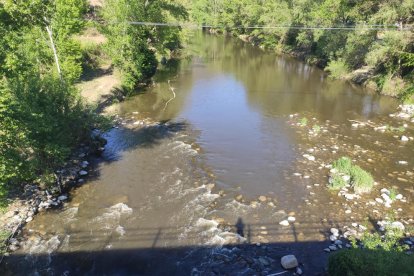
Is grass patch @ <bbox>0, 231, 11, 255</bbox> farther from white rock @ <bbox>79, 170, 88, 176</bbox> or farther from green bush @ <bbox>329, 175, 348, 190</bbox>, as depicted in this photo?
green bush @ <bbox>329, 175, 348, 190</bbox>

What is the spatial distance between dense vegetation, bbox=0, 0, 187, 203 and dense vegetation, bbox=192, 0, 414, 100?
1281 cm

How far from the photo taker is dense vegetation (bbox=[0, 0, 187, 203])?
1310 cm

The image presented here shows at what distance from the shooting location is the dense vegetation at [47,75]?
43.0 feet

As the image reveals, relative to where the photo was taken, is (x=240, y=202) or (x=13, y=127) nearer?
(x=13, y=127)

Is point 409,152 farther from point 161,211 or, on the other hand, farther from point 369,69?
point 369,69

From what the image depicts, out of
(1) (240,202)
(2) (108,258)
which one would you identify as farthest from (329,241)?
(2) (108,258)

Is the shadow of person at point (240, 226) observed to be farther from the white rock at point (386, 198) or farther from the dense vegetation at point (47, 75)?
the dense vegetation at point (47, 75)

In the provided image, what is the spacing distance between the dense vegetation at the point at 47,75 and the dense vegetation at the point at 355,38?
12807 mm

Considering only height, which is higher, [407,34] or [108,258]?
[407,34]

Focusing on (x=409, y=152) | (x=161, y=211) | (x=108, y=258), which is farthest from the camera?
(x=409, y=152)

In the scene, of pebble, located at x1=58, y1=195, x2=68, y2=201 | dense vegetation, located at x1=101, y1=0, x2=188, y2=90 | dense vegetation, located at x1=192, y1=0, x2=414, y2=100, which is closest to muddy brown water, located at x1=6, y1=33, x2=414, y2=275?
pebble, located at x1=58, y1=195, x2=68, y2=201

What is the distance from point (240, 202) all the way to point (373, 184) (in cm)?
666

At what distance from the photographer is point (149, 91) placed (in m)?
32.1

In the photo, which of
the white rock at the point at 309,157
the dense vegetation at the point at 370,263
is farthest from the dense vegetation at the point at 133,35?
the dense vegetation at the point at 370,263
